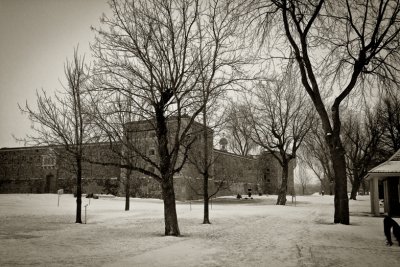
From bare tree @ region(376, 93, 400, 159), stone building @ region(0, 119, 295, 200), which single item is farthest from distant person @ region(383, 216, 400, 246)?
bare tree @ region(376, 93, 400, 159)

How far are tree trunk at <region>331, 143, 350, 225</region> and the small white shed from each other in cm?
601

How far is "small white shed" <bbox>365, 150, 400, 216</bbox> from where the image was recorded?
67.5 ft

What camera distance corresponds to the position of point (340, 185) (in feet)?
52.1

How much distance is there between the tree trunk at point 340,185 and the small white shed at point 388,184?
6.01 meters

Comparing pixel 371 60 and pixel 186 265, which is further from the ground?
pixel 371 60

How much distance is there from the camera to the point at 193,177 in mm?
42375

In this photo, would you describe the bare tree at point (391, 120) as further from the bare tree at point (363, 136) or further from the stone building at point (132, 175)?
the stone building at point (132, 175)

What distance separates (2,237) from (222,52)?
10342 millimetres

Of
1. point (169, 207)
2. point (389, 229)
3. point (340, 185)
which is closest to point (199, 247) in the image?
point (169, 207)

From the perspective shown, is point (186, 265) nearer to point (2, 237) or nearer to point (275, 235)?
point (275, 235)

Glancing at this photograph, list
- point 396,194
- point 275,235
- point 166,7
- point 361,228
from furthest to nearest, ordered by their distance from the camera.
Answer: point 396,194, point 361,228, point 275,235, point 166,7

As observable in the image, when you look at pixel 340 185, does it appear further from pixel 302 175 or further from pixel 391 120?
A: pixel 302 175

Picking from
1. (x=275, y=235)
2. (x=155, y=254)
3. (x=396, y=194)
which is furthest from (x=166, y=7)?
(x=396, y=194)

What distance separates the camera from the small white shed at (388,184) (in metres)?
20.6
